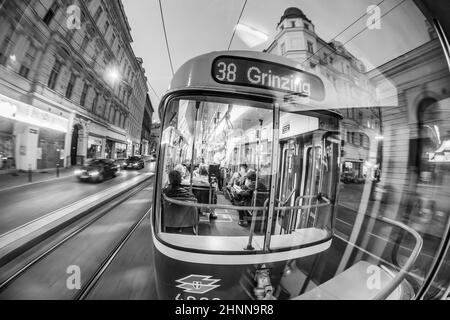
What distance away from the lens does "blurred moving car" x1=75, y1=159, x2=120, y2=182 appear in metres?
8.91

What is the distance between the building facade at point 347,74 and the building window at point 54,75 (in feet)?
37.3

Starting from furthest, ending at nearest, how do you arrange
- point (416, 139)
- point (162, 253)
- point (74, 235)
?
point (416, 139) < point (74, 235) < point (162, 253)

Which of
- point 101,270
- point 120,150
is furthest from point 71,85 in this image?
point 101,270

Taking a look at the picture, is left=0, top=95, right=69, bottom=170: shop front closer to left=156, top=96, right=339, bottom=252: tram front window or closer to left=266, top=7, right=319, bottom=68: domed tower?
left=156, top=96, right=339, bottom=252: tram front window

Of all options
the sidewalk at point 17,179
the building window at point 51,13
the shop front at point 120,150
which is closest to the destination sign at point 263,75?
the sidewalk at point 17,179

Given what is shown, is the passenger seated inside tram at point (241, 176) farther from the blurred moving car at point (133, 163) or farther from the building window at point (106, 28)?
the blurred moving car at point (133, 163)

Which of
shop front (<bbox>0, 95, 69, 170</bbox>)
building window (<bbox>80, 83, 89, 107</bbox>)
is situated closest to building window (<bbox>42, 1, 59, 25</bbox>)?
building window (<bbox>80, 83, 89, 107</bbox>)

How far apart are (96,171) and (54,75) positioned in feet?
16.8

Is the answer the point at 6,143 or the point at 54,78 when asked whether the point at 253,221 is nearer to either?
the point at 6,143

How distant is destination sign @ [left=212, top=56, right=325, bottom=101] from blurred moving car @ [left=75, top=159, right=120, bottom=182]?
35.4 feet

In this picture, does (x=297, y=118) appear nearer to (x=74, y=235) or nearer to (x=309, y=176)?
(x=309, y=176)

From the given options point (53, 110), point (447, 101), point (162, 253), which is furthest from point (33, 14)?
point (447, 101)

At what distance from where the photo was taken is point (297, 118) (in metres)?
2.79

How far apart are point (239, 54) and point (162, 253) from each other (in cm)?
214
